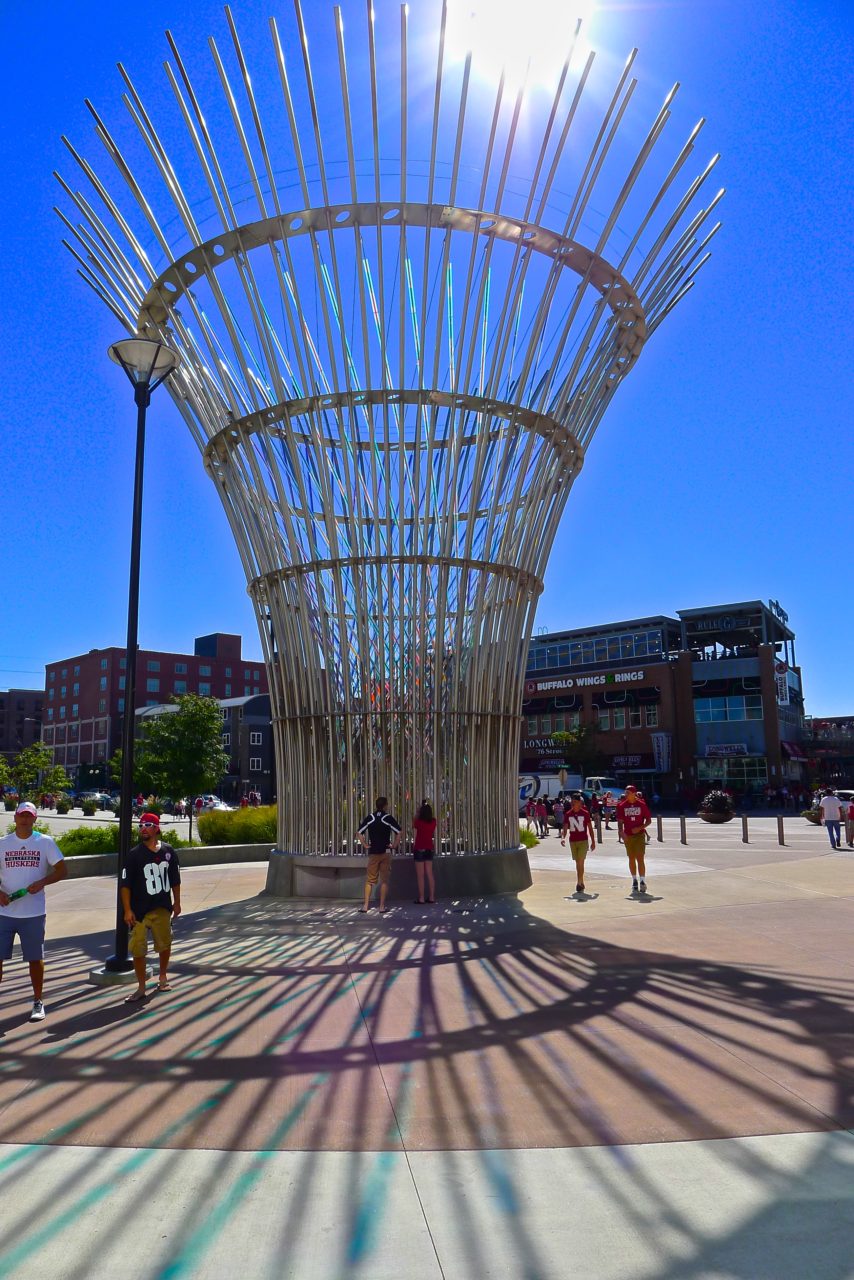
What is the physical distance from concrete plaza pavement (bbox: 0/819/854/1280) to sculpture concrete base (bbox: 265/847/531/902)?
3317 mm

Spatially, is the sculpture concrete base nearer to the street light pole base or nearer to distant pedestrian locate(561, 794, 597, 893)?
distant pedestrian locate(561, 794, 597, 893)

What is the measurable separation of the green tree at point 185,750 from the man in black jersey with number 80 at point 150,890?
2604 cm

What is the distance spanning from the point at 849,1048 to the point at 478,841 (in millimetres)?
8217

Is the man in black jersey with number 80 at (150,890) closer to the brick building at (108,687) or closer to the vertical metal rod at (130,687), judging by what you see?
the vertical metal rod at (130,687)

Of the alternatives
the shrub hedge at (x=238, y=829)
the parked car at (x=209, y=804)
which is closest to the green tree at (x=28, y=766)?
the parked car at (x=209, y=804)

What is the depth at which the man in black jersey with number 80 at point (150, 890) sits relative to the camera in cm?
777

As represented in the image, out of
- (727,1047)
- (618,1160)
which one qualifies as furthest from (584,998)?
(618,1160)

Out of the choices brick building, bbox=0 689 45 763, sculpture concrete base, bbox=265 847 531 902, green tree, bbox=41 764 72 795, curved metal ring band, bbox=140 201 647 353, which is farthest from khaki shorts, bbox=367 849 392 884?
brick building, bbox=0 689 45 763

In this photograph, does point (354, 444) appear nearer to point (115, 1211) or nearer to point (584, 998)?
point (584, 998)

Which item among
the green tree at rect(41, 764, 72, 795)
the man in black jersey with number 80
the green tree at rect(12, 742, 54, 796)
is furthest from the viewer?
the green tree at rect(41, 764, 72, 795)

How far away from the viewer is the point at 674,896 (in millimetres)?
13352

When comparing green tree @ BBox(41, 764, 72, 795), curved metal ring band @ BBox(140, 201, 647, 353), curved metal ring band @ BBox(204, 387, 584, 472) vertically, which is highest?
curved metal ring band @ BBox(140, 201, 647, 353)

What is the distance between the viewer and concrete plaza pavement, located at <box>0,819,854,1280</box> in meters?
3.52

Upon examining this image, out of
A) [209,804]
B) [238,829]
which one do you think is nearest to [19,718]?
[209,804]
